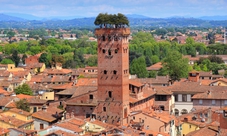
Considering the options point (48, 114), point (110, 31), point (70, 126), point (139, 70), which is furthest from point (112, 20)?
point (139, 70)

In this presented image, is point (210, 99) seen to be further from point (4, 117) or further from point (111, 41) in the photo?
point (4, 117)

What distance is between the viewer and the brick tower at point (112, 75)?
4975 centimetres

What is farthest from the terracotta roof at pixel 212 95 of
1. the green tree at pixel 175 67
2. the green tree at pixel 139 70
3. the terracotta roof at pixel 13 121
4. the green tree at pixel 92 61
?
the green tree at pixel 92 61

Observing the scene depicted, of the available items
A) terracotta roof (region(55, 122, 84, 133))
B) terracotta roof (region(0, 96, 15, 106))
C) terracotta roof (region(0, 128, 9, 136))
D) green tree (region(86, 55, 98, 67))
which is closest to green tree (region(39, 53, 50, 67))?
green tree (region(86, 55, 98, 67))

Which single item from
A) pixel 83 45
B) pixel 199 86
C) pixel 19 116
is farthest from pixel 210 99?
pixel 83 45

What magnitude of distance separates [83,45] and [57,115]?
10481 cm

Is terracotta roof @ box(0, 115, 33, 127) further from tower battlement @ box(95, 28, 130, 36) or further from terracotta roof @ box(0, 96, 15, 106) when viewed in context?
tower battlement @ box(95, 28, 130, 36)

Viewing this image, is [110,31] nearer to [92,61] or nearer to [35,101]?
[35,101]

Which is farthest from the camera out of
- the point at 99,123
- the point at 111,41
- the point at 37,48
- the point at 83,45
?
the point at 83,45

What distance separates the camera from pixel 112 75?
165 feet

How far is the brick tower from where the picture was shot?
163 ft

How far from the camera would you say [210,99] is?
186 feet

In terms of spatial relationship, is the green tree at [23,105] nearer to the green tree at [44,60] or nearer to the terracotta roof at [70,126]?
the terracotta roof at [70,126]

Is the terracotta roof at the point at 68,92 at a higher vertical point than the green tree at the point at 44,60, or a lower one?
higher
